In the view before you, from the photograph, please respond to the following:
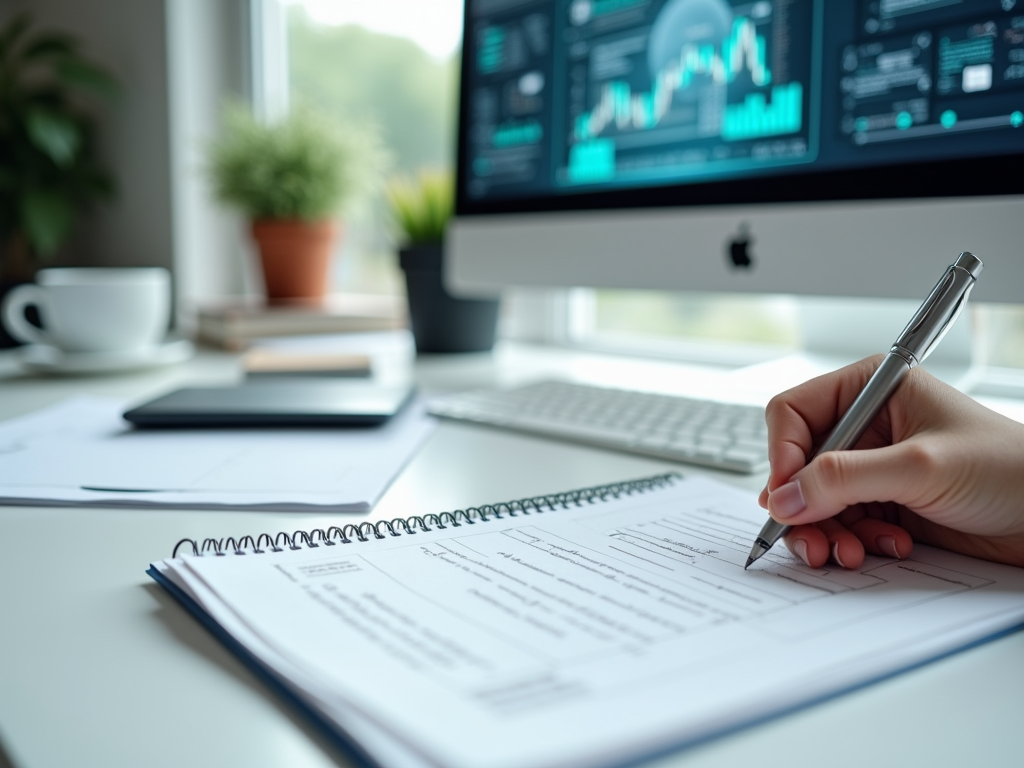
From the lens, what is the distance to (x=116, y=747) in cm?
26

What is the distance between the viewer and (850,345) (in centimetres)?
95

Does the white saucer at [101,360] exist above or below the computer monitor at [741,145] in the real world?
below

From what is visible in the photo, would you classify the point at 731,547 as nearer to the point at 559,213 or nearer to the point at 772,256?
the point at 772,256

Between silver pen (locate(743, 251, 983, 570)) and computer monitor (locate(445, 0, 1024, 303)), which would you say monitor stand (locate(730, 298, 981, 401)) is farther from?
silver pen (locate(743, 251, 983, 570))

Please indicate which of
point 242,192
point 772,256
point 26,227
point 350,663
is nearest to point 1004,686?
point 350,663

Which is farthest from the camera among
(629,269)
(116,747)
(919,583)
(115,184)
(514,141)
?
Result: (115,184)

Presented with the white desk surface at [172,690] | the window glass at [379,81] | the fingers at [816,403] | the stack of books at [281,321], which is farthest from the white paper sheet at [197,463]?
the window glass at [379,81]

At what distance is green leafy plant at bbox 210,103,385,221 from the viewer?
56.4 inches

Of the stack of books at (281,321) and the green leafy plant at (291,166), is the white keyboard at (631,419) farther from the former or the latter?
the green leafy plant at (291,166)

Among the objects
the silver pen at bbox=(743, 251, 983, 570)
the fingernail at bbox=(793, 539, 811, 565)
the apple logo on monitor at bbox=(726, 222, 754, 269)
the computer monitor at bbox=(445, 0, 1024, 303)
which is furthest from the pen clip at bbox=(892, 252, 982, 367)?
the apple logo on monitor at bbox=(726, 222, 754, 269)

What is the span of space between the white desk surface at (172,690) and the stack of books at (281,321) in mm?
829

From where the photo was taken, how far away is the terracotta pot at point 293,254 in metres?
1.45

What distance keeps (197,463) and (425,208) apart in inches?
28.8

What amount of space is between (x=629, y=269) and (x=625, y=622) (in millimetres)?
592
